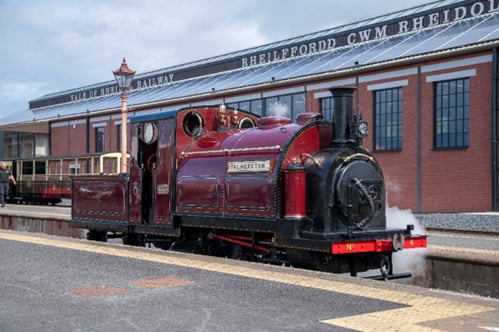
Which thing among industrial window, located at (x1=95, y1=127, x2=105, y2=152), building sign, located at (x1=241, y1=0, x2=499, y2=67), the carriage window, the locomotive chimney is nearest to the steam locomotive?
the locomotive chimney

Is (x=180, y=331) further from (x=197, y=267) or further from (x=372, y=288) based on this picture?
(x=197, y=267)

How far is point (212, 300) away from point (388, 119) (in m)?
19.5

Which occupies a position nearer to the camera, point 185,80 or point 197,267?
point 197,267

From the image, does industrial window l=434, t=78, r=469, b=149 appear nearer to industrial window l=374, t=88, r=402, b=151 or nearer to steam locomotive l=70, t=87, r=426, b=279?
industrial window l=374, t=88, r=402, b=151

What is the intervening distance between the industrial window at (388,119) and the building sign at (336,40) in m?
4.52

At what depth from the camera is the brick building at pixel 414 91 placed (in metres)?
21.6

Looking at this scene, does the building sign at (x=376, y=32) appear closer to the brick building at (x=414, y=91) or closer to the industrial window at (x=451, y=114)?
the brick building at (x=414, y=91)

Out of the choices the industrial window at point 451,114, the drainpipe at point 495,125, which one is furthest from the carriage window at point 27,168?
the drainpipe at point 495,125

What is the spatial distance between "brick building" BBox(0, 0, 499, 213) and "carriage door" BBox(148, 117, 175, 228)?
9699mm

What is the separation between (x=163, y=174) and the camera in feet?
38.3

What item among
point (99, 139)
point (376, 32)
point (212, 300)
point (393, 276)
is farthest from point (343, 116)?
point (99, 139)

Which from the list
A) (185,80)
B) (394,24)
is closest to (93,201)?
(394,24)

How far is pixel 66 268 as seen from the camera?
8805 mm

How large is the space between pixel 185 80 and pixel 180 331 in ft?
128
